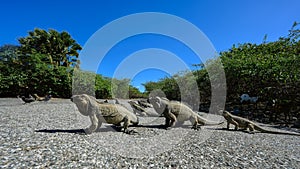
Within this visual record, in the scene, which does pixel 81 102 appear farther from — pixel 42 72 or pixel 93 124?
pixel 42 72

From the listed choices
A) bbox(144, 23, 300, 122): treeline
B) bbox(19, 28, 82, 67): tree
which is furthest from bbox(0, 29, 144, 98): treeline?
bbox(144, 23, 300, 122): treeline

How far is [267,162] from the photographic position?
2.96 metres

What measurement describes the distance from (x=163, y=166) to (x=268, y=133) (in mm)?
5048

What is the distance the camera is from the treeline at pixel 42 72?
1545cm

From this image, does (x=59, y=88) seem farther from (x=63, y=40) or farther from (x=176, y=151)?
(x=176, y=151)

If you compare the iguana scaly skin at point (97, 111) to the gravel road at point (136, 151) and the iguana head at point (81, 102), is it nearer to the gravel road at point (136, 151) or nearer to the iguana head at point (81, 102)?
the iguana head at point (81, 102)

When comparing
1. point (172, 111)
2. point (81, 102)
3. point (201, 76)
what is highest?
point (201, 76)

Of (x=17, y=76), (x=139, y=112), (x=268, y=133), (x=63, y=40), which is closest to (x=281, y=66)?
(x=268, y=133)

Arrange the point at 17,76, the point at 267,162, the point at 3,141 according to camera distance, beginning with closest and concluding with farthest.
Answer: the point at 267,162, the point at 3,141, the point at 17,76

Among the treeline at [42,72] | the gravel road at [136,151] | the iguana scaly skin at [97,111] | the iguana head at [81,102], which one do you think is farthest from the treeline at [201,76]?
the iguana head at [81,102]

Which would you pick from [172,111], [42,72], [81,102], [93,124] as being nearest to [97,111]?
[93,124]

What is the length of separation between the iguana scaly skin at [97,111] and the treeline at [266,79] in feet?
28.4

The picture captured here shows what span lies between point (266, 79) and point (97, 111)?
10.4 m

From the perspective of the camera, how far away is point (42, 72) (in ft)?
51.5
